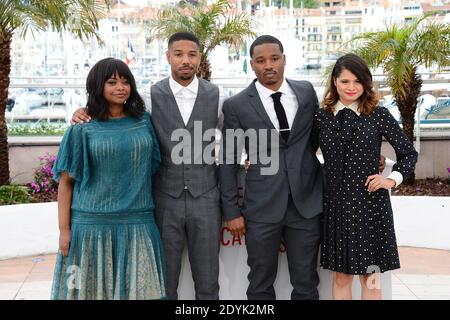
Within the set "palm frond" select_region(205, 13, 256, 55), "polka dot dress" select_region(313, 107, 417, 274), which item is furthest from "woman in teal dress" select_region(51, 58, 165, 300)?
"palm frond" select_region(205, 13, 256, 55)

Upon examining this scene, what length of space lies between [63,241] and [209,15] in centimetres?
548

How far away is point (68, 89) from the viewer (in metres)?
9.05

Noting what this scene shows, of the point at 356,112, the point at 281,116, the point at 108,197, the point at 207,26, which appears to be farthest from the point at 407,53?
the point at 108,197

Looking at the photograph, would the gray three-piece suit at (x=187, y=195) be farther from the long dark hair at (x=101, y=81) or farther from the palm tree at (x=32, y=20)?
the palm tree at (x=32, y=20)

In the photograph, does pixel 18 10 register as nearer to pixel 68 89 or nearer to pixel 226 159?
pixel 68 89

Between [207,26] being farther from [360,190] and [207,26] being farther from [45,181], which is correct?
[360,190]

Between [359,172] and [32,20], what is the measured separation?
15.9 feet

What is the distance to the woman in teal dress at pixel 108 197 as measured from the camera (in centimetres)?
335

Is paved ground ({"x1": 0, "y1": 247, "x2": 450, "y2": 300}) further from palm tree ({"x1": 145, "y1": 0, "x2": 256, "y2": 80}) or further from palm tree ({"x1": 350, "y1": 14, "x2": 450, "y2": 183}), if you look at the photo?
palm tree ({"x1": 145, "y1": 0, "x2": 256, "y2": 80})

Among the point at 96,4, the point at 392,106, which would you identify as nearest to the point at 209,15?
the point at 96,4

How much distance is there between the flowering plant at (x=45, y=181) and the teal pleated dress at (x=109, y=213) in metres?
3.93

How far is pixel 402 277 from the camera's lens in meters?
5.73

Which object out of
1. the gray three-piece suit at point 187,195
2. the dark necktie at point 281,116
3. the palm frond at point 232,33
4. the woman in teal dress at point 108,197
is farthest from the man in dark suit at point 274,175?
the palm frond at point 232,33

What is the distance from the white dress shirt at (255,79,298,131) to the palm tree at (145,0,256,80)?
461cm
